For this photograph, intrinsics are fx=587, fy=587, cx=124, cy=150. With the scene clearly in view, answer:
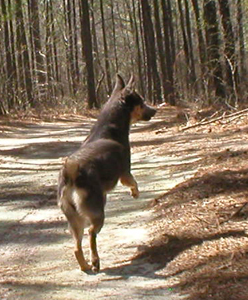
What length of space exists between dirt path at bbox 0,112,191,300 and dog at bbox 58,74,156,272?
33cm

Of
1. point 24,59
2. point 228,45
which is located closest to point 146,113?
point 228,45

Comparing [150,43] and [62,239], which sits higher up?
[150,43]

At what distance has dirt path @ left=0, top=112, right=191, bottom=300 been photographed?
464 cm

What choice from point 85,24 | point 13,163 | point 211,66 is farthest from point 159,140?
point 85,24

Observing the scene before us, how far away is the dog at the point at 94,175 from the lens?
4.99 meters

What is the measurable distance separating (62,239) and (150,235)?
39.5 inches

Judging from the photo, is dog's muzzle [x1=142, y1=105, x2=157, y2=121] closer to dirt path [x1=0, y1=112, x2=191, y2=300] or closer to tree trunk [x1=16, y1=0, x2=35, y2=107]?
dirt path [x1=0, y1=112, x2=191, y2=300]

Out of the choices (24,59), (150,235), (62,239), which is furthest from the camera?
(24,59)

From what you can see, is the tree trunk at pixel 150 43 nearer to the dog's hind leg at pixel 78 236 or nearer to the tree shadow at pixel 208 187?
the tree shadow at pixel 208 187

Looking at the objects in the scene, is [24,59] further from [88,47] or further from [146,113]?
[146,113]

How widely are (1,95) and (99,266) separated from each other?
2330 centimetres

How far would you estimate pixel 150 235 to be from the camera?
19.1 ft

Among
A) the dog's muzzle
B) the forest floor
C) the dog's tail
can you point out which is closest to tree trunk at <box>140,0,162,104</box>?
the forest floor

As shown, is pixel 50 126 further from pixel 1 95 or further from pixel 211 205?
pixel 211 205
